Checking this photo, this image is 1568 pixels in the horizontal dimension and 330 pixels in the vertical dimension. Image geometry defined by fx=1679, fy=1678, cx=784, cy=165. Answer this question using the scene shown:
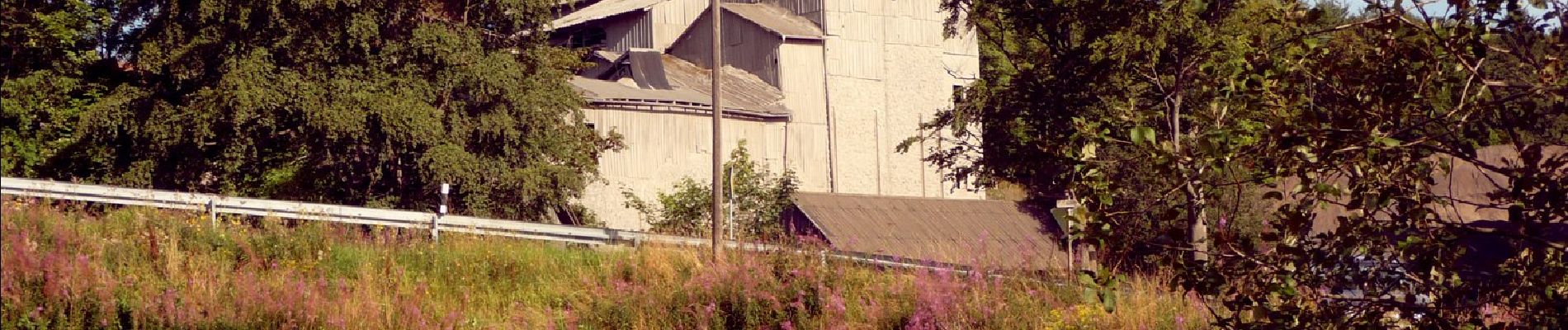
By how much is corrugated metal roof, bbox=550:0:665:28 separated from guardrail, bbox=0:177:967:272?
2836cm

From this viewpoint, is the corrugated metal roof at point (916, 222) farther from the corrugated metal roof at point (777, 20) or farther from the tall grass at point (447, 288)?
the tall grass at point (447, 288)

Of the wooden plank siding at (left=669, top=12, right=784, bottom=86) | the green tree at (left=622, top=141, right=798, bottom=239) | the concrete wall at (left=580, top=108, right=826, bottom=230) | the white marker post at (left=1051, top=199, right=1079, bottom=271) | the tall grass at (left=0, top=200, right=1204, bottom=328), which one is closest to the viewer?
the white marker post at (left=1051, top=199, right=1079, bottom=271)

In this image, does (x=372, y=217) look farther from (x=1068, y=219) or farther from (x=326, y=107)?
(x=1068, y=219)

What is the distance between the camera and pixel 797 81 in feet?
159

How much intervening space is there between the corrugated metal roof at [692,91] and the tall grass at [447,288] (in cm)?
2131

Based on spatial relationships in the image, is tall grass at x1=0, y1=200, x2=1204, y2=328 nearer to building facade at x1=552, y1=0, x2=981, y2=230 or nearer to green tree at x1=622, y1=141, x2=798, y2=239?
green tree at x1=622, y1=141, x2=798, y2=239

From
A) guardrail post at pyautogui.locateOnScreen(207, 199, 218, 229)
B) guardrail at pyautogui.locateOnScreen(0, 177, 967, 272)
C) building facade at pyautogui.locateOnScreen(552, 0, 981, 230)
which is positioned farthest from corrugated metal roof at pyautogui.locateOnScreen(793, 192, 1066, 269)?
guardrail post at pyautogui.locateOnScreen(207, 199, 218, 229)

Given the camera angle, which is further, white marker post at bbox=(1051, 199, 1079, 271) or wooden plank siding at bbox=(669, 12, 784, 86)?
A: wooden plank siding at bbox=(669, 12, 784, 86)

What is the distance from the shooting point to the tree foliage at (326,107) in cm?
2792

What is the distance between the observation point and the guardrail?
62.8 feet

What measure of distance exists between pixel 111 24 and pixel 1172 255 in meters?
23.0

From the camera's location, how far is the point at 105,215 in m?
20.3

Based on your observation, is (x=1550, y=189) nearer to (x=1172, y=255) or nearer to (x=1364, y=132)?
(x=1364, y=132)

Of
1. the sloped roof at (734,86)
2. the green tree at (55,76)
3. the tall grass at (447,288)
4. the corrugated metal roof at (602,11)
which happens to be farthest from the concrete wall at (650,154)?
the tall grass at (447,288)
